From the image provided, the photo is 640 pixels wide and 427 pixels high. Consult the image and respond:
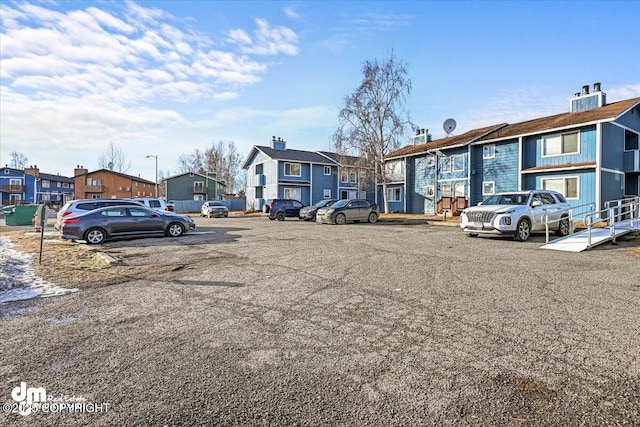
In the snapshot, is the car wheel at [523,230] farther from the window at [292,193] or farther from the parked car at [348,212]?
the window at [292,193]

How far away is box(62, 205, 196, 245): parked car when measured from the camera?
1324 centimetres

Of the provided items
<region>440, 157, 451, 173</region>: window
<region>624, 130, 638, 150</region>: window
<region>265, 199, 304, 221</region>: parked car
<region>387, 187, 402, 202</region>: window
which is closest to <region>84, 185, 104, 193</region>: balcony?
<region>265, 199, 304, 221</region>: parked car

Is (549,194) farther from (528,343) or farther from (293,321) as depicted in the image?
(293,321)

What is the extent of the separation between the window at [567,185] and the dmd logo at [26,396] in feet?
87.3

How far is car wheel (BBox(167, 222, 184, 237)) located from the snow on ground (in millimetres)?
6087

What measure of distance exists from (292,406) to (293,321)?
1907 millimetres

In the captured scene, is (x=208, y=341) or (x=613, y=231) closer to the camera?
(x=208, y=341)

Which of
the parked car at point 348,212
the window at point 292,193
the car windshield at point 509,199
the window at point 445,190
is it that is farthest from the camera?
the window at point 292,193

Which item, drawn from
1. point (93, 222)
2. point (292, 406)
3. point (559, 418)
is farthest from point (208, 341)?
point (93, 222)

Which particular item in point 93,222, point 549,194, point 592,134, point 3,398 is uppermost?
point 592,134

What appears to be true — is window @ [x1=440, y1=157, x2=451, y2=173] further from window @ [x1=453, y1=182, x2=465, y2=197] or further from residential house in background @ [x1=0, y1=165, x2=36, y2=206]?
residential house in background @ [x1=0, y1=165, x2=36, y2=206]

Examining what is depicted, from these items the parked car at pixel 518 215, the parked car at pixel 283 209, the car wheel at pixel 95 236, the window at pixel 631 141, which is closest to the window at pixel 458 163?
A: the window at pixel 631 141

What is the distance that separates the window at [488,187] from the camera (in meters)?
27.2

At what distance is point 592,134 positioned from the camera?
2155cm
